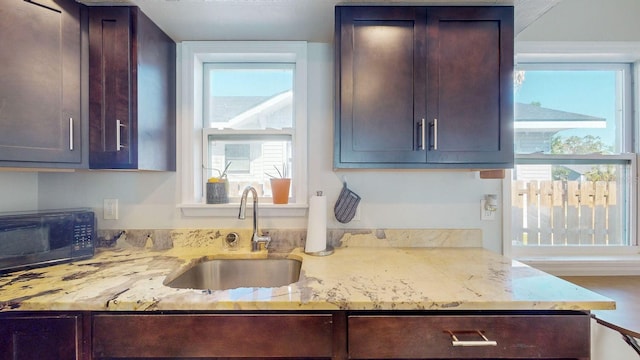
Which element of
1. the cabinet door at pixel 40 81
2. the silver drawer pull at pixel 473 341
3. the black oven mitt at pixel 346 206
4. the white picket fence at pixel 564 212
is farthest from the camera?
the white picket fence at pixel 564 212

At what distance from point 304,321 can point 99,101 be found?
127 centimetres

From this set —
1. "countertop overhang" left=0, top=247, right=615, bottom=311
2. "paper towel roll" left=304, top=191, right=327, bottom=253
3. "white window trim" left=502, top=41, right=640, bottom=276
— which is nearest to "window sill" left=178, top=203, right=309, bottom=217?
"paper towel roll" left=304, top=191, right=327, bottom=253

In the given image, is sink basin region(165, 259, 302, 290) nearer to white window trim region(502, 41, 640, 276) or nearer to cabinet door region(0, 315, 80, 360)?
cabinet door region(0, 315, 80, 360)

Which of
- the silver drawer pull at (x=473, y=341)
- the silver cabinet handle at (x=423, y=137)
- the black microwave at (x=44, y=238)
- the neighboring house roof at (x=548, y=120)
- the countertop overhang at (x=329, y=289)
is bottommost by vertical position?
the silver drawer pull at (x=473, y=341)

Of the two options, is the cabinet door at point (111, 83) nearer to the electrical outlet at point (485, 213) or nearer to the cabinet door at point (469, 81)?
the cabinet door at point (469, 81)

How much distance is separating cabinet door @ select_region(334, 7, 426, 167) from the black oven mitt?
13.0 inches

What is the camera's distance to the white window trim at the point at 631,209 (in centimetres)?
166

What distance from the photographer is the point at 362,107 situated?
52.6 inches

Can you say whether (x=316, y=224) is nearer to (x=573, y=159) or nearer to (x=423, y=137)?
(x=423, y=137)

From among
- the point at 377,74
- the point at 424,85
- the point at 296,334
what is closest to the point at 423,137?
the point at 424,85

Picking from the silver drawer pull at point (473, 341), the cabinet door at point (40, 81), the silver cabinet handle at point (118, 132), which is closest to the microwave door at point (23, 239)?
the cabinet door at point (40, 81)

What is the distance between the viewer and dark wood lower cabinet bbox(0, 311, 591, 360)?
94 centimetres

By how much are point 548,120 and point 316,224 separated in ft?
5.05

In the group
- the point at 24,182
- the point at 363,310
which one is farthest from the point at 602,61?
the point at 24,182
